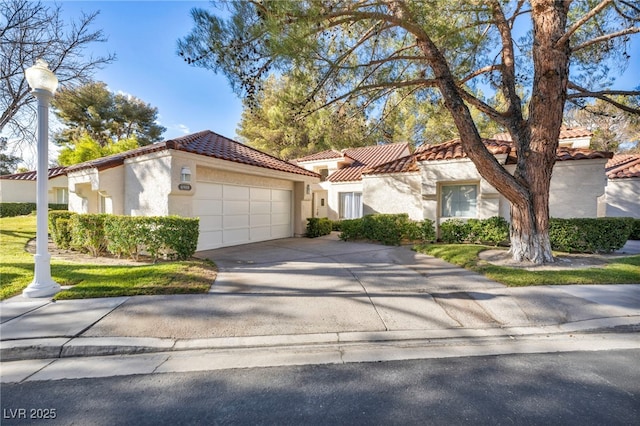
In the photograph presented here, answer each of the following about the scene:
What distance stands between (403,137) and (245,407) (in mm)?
28024

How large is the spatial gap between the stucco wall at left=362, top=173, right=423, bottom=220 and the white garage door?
4.14m

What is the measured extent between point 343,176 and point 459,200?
821 cm

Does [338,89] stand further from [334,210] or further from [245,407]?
[334,210]

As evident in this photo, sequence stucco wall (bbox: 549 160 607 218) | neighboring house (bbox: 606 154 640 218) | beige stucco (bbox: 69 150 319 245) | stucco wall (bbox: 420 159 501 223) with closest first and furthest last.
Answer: beige stucco (bbox: 69 150 319 245), stucco wall (bbox: 549 160 607 218), stucco wall (bbox: 420 159 501 223), neighboring house (bbox: 606 154 640 218)

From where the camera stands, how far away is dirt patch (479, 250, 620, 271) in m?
7.57

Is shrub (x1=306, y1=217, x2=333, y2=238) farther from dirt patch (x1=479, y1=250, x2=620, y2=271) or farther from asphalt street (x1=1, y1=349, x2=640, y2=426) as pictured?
asphalt street (x1=1, y1=349, x2=640, y2=426)

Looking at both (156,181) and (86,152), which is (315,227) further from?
(86,152)

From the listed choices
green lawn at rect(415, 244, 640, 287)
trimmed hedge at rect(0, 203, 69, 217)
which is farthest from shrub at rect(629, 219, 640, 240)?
trimmed hedge at rect(0, 203, 69, 217)

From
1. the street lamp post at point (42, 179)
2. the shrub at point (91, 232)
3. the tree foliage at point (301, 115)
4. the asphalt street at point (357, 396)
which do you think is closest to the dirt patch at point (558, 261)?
the asphalt street at point (357, 396)

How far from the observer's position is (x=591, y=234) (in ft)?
30.8

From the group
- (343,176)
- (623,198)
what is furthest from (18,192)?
(623,198)

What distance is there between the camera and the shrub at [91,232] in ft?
28.0

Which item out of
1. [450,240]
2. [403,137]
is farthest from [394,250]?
[403,137]

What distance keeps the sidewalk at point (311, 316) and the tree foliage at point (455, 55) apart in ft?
10.1
